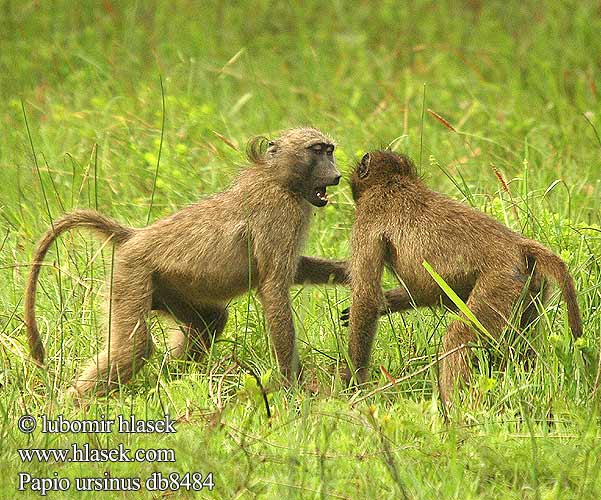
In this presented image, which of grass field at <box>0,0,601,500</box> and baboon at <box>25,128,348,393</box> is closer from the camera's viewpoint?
grass field at <box>0,0,601,500</box>

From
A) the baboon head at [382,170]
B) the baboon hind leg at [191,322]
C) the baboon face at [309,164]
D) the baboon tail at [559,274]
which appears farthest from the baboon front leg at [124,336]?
the baboon tail at [559,274]

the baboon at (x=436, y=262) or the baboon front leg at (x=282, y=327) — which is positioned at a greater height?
the baboon at (x=436, y=262)

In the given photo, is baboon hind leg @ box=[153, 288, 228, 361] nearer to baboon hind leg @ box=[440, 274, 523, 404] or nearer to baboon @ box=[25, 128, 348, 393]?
baboon @ box=[25, 128, 348, 393]

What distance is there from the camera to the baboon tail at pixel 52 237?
503cm

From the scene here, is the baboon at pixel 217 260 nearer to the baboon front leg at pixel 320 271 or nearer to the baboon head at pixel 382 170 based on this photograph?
the baboon front leg at pixel 320 271

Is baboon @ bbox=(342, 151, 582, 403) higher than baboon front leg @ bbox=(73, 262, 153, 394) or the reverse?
higher

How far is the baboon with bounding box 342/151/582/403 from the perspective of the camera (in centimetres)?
484

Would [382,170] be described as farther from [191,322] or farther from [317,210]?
[317,210]

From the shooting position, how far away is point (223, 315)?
18.4 ft

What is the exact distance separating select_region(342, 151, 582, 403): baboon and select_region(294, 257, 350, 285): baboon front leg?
9.6 inches

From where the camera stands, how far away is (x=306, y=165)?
5.51 meters

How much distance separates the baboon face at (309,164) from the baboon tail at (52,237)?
0.80 m

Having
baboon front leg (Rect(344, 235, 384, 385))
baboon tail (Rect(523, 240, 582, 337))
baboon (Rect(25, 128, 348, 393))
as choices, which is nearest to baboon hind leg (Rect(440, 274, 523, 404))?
baboon tail (Rect(523, 240, 582, 337))

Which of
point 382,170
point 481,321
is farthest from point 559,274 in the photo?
point 382,170
